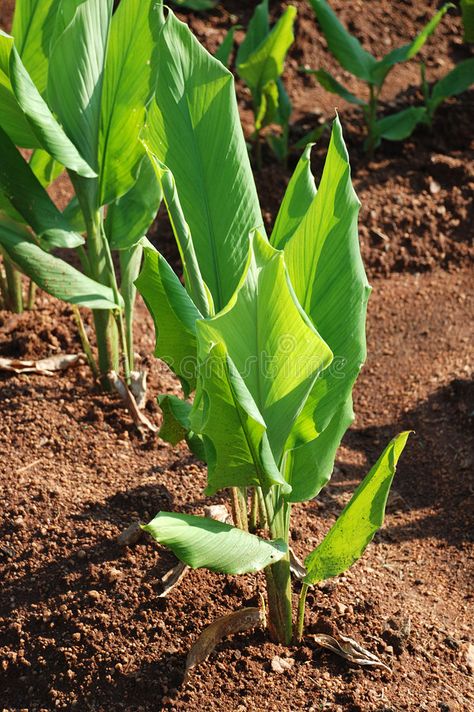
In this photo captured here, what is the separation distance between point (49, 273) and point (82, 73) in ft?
1.60

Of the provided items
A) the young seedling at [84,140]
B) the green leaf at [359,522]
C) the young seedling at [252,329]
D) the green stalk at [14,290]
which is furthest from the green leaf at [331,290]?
the green stalk at [14,290]

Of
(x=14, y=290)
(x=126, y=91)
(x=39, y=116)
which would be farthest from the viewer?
(x=14, y=290)

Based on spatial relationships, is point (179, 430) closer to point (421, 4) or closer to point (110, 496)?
point (110, 496)

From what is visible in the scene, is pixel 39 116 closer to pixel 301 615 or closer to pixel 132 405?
pixel 132 405

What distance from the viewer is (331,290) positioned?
1674 millimetres

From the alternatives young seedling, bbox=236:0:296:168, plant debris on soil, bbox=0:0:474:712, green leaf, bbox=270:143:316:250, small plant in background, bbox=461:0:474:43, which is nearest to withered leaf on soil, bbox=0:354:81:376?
plant debris on soil, bbox=0:0:474:712

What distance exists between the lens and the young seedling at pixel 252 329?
1.44 metres

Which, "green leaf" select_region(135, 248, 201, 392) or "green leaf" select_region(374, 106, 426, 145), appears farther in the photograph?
"green leaf" select_region(374, 106, 426, 145)

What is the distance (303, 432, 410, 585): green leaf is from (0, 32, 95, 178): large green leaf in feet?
3.55

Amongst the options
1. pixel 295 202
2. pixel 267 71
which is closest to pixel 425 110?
pixel 267 71

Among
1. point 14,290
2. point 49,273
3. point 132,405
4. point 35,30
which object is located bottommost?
point 132,405

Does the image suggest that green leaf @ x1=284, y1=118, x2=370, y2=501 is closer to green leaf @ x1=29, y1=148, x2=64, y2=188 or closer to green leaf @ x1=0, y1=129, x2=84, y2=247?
green leaf @ x1=0, y1=129, x2=84, y2=247

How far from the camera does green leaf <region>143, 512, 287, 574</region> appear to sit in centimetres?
139

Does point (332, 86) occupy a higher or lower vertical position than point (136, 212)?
lower
